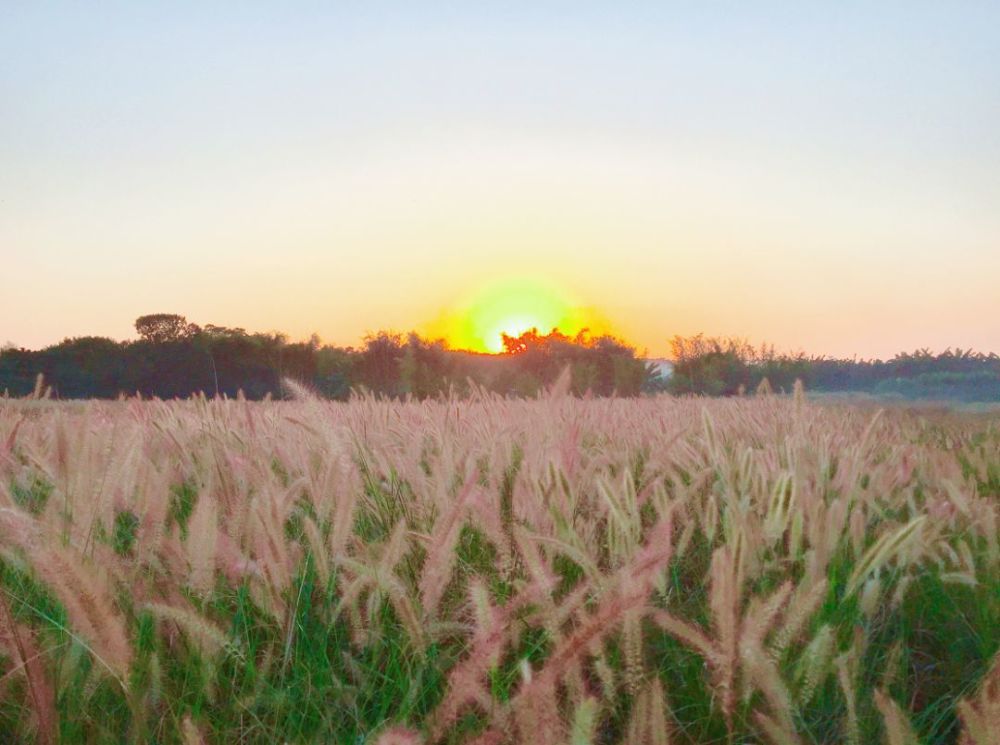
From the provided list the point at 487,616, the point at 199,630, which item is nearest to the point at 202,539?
the point at 199,630

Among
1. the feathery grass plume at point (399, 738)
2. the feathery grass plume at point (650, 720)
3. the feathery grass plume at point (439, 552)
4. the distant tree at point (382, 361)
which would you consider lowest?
the feathery grass plume at point (650, 720)

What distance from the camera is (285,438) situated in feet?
8.88

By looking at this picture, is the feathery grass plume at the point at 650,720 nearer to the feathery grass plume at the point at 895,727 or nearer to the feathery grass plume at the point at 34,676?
the feathery grass plume at the point at 895,727

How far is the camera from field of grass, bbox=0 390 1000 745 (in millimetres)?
1076

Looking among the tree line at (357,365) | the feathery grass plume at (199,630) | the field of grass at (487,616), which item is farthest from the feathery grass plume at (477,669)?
the tree line at (357,365)

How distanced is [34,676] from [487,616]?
48 centimetres

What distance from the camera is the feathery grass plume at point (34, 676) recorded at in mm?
978

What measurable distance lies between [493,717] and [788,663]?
18.0 inches

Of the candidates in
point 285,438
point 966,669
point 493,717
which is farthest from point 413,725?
point 285,438

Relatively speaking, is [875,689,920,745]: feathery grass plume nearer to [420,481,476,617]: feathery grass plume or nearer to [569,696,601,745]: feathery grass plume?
[569,696,601,745]: feathery grass plume

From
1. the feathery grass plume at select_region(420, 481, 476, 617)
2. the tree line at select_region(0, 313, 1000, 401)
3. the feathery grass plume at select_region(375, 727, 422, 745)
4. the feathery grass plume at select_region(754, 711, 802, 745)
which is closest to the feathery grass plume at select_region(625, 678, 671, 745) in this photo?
the feathery grass plume at select_region(754, 711, 802, 745)

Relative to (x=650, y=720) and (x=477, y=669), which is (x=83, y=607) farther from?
(x=650, y=720)

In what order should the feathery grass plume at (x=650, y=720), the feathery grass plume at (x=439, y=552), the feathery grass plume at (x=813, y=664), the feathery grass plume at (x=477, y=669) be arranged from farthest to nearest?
1. the feathery grass plume at (x=439, y=552)
2. the feathery grass plume at (x=813, y=664)
3. the feathery grass plume at (x=477, y=669)
4. the feathery grass plume at (x=650, y=720)

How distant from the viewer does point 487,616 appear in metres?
1.06
